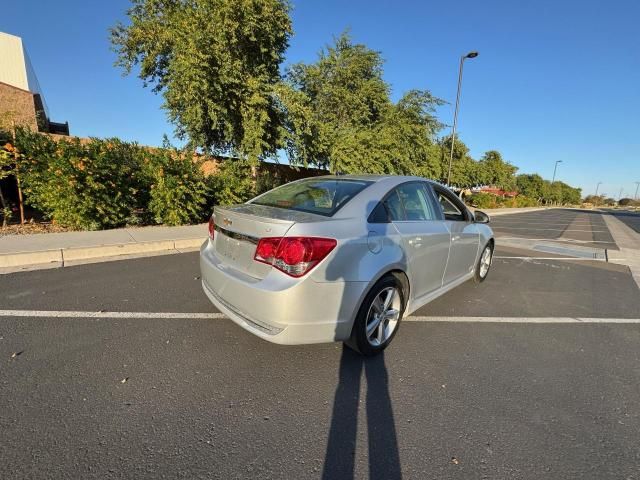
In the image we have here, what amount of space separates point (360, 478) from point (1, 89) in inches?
815

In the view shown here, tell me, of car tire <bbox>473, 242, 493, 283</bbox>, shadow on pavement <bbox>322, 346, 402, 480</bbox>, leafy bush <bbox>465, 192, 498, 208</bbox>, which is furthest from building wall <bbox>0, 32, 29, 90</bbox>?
leafy bush <bbox>465, 192, 498, 208</bbox>

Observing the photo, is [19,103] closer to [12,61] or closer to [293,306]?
[12,61]

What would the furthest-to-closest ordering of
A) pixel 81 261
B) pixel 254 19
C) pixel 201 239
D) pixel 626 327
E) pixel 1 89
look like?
pixel 1 89 < pixel 254 19 < pixel 201 239 < pixel 81 261 < pixel 626 327

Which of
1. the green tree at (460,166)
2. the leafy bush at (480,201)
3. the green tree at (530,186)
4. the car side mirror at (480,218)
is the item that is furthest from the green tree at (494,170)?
the car side mirror at (480,218)

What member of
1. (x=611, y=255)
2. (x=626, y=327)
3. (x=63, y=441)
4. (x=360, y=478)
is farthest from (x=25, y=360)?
(x=611, y=255)

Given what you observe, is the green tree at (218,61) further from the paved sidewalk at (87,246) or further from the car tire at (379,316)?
the car tire at (379,316)

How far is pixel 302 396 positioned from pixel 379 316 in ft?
3.23

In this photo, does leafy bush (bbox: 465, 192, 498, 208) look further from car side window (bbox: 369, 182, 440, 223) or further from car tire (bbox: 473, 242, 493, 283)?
car side window (bbox: 369, 182, 440, 223)

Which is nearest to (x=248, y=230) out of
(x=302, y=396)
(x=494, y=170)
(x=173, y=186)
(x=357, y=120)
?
(x=302, y=396)

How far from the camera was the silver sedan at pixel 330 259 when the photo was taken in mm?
2459

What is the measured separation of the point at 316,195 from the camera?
3.33 meters

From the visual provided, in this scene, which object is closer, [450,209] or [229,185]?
[450,209]

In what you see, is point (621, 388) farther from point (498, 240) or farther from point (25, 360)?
point (498, 240)

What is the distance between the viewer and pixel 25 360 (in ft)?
8.94
